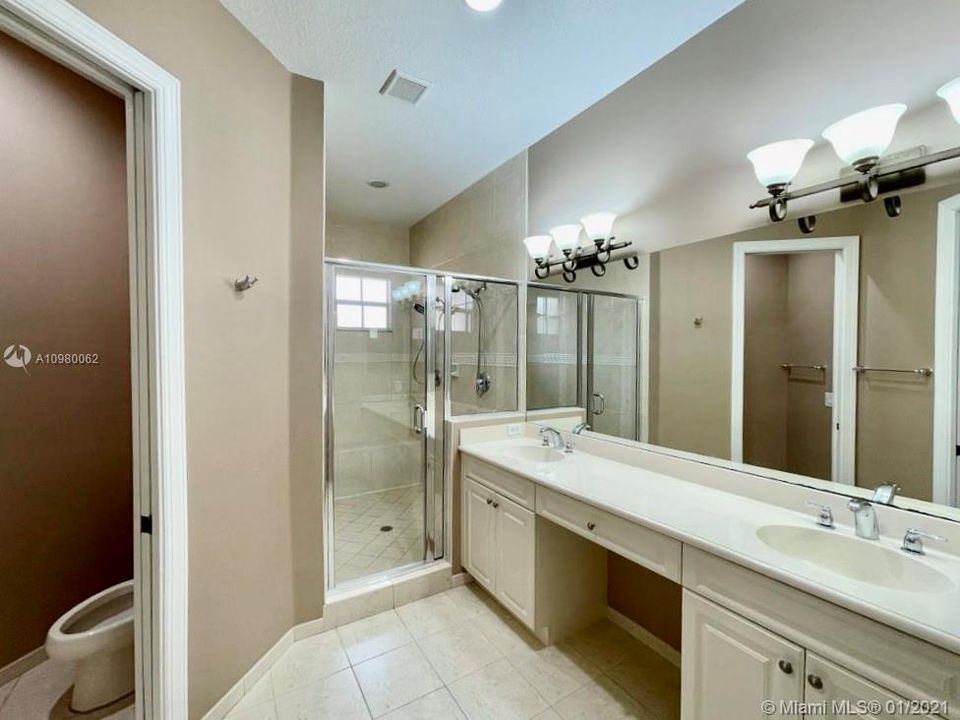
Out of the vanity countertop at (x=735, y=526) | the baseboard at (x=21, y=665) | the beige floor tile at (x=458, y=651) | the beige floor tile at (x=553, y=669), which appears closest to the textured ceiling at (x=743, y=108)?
the vanity countertop at (x=735, y=526)

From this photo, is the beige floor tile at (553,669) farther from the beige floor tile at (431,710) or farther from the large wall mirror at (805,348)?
the large wall mirror at (805,348)

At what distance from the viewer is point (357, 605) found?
212cm

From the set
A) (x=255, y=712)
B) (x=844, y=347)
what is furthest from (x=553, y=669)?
(x=844, y=347)

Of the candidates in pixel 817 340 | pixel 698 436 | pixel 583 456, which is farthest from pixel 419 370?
pixel 817 340

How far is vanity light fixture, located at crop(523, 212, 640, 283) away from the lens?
7.22 feet

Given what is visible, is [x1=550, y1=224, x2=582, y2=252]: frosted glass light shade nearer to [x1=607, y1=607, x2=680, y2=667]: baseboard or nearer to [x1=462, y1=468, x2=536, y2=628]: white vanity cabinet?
[x1=462, y1=468, x2=536, y2=628]: white vanity cabinet


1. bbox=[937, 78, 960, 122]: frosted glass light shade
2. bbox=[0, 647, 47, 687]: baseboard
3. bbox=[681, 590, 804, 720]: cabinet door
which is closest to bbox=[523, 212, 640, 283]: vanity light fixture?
bbox=[937, 78, 960, 122]: frosted glass light shade

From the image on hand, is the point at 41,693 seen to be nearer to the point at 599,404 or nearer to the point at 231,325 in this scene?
the point at 231,325

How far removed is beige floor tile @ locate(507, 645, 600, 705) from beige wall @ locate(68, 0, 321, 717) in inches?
45.9

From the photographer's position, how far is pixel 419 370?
105 inches

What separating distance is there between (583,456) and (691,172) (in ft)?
5.05

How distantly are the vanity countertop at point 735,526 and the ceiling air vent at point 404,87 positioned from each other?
1.95m

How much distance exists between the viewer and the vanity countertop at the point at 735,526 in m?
0.85

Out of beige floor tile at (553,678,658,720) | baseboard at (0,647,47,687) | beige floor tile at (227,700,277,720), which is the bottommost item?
beige floor tile at (227,700,277,720)
